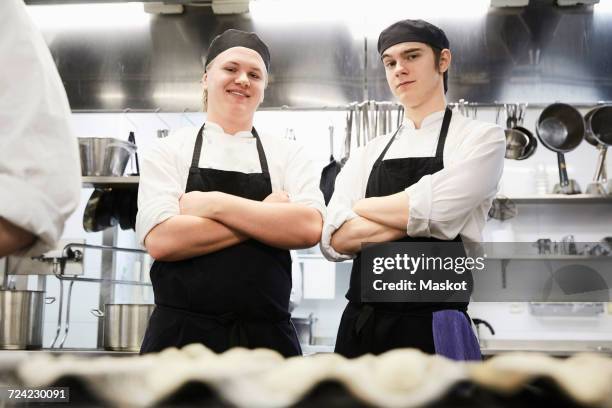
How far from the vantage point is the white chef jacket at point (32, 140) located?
80 cm

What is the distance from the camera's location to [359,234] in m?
1.70

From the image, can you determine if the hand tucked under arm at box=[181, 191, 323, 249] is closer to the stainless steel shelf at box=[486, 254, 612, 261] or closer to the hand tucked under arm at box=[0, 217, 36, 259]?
the hand tucked under arm at box=[0, 217, 36, 259]

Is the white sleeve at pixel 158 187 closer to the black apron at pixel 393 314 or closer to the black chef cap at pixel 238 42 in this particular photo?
the black chef cap at pixel 238 42

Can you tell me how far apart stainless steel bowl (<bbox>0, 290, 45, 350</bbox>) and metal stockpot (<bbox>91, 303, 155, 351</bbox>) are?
1.29 ft

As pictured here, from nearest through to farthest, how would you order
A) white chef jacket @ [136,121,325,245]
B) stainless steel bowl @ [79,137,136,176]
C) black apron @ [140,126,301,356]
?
black apron @ [140,126,301,356] < white chef jacket @ [136,121,325,245] < stainless steel bowl @ [79,137,136,176]

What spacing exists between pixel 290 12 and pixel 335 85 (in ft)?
1.48

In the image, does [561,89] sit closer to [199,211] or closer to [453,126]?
[453,126]

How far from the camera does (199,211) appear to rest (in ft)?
5.33

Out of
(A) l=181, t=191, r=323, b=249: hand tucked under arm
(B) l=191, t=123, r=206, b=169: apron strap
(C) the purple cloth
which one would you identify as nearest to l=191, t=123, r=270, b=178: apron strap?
(B) l=191, t=123, r=206, b=169: apron strap

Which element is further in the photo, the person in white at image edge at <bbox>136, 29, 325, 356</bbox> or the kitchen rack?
the kitchen rack

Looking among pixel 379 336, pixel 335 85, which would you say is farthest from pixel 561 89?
pixel 379 336

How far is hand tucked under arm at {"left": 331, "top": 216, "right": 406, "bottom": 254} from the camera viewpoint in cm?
168

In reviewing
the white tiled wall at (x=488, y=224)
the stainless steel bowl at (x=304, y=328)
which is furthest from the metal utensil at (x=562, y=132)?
the stainless steel bowl at (x=304, y=328)

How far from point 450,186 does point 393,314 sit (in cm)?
34
